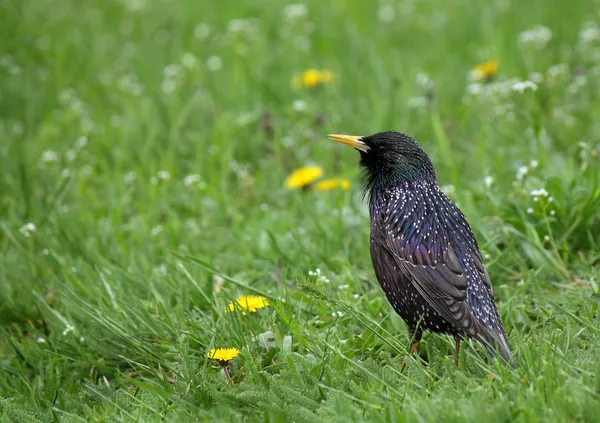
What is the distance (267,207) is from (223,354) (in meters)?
2.21

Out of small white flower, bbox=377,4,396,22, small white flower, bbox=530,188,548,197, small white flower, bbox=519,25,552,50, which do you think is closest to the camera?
small white flower, bbox=530,188,548,197

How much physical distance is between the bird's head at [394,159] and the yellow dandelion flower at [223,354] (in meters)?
1.13

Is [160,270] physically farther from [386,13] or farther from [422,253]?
[386,13]

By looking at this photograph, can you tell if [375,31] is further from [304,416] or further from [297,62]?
[304,416]

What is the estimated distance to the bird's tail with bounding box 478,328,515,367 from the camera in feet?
11.5

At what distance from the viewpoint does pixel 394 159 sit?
4.25 m

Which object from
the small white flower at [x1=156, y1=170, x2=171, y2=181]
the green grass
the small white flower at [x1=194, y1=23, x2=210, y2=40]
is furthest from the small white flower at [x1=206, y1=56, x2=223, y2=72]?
the small white flower at [x1=156, y1=170, x2=171, y2=181]

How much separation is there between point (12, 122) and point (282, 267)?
11.5ft

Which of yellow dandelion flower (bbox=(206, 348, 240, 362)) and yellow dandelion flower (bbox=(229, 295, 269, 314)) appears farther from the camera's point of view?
yellow dandelion flower (bbox=(229, 295, 269, 314))

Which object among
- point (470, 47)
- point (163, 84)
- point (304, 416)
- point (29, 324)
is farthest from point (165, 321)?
point (470, 47)

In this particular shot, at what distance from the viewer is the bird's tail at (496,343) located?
3516mm

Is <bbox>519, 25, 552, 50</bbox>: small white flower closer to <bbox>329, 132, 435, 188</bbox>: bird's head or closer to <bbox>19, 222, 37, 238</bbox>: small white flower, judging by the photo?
<bbox>329, 132, 435, 188</bbox>: bird's head

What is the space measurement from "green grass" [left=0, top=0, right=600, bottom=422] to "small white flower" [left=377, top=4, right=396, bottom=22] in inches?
3.7

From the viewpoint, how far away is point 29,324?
4660 mm
